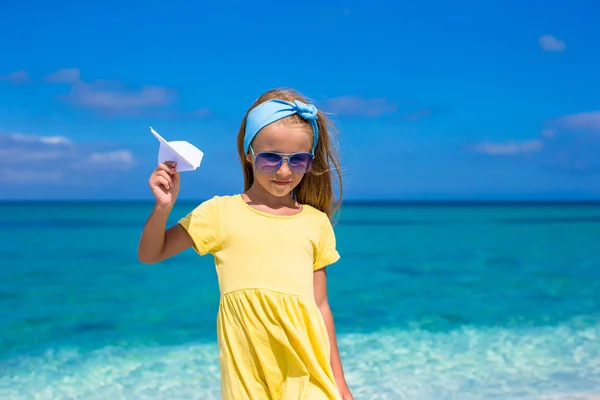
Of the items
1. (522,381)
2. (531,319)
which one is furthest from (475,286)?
(522,381)

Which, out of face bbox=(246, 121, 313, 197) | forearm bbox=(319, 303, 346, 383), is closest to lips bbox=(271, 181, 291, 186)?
face bbox=(246, 121, 313, 197)

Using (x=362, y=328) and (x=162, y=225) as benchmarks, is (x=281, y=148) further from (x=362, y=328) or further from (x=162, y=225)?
(x=362, y=328)

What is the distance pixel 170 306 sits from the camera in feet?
31.8

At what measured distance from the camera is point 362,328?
7.82m

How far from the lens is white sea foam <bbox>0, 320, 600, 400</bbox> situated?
5.30 m

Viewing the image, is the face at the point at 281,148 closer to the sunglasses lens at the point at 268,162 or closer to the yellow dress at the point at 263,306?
the sunglasses lens at the point at 268,162

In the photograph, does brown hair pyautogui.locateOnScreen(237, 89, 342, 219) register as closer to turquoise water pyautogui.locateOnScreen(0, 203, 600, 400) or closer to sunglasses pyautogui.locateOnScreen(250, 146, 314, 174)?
sunglasses pyautogui.locateOnScreen(250, 146, 314, 174)

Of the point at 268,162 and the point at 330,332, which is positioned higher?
the point at 268,162

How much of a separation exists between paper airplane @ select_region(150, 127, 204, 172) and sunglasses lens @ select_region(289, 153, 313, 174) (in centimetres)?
31

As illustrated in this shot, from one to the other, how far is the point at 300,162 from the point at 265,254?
320mm

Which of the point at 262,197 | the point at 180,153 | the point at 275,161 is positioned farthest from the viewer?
the point at 262,197

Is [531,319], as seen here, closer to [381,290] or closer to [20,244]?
[381,290]

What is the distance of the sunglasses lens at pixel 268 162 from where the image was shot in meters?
2.20

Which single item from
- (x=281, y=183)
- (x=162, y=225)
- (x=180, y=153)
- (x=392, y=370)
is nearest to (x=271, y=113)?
(x=281, y=183)
